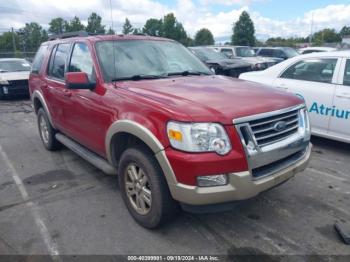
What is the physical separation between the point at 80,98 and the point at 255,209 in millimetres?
2453

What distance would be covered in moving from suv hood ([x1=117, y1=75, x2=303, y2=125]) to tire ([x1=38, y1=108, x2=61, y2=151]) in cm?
254

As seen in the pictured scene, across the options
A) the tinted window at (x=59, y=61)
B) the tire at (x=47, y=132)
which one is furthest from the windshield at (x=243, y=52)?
the tinted window at (x=59, y=61)

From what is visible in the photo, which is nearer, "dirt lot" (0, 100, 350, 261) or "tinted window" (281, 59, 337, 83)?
"dirt lot" (0, 100, 350, 261)

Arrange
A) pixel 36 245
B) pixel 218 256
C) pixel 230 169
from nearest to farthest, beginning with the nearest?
1. pixel 230 169
2. pixel 218 256
3. pixel 36 245

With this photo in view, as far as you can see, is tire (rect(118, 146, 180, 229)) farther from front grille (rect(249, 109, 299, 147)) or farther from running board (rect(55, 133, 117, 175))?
front grille (rect(249, 109, 299, 147))

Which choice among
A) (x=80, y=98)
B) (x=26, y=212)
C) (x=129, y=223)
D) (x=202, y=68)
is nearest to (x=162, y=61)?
(x=202, y=68)

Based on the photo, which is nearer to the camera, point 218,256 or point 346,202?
point 218,256

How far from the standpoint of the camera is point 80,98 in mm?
4137

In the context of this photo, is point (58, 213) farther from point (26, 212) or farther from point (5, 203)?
point (5, 203)

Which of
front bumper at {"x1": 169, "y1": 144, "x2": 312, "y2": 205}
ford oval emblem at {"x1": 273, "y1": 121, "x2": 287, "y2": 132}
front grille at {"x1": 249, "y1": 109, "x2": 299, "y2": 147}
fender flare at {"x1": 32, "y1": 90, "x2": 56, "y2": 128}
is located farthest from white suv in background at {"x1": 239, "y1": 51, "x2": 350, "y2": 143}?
fender flare at {"x1": 32, "y1": 90, "x2": 56, "y2": 128}

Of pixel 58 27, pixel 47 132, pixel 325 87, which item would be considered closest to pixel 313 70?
pixel 325 87

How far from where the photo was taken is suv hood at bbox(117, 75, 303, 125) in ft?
9.05

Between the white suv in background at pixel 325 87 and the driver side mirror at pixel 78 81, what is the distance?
372cm

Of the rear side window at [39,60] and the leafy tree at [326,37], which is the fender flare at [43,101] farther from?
the leafy tree at [326,37]
